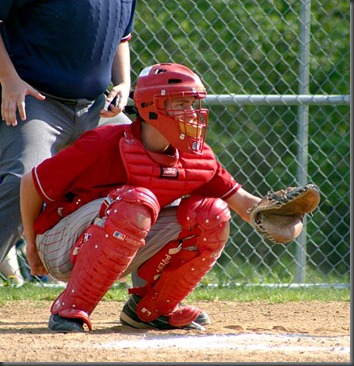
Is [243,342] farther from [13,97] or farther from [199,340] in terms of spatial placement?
[13,97]

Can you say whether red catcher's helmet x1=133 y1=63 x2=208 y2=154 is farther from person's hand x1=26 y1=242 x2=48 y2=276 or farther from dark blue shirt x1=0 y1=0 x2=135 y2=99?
person's hand x1=26 y1=242 x2=48 y2=276

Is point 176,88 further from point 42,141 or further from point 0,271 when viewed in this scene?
point 0,271

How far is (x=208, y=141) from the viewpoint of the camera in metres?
8.18

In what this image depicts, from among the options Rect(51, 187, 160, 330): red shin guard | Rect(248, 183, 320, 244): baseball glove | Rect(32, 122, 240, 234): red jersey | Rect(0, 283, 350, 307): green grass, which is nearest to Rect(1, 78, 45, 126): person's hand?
Rect(32, 122, 240, 234): red jersey

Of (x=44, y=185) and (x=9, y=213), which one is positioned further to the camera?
(x=9, y=213)

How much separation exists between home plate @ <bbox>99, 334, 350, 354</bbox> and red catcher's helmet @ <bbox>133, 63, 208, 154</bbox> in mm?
811

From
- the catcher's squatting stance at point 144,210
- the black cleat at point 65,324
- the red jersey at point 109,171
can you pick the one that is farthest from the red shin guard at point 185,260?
the black cleat at point 65,324

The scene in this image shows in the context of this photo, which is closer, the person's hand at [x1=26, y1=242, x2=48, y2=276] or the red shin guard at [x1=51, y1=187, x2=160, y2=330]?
the red shin guard at [x1=51, y1=187, x2=160, y2=330]

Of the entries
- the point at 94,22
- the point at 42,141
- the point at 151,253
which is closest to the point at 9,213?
the point at 42,141

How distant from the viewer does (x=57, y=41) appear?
4484 millimetres

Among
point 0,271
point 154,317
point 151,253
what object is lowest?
point 0,271

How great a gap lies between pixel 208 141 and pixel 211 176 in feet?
12.8

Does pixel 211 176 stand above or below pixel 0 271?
above

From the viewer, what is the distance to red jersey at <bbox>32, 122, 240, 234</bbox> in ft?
13.3
